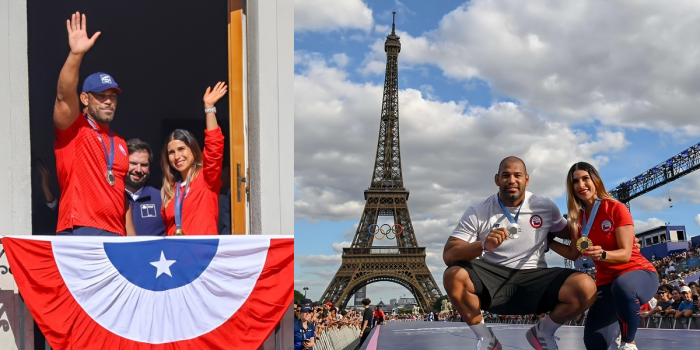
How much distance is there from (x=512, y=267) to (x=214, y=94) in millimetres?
3230

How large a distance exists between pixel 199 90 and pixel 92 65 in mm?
1019

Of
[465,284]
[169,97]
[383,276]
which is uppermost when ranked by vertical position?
[169,97]

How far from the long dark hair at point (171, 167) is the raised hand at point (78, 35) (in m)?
1.15

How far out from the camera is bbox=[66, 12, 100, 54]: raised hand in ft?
17.7

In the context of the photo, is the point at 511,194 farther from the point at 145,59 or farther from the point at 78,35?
the point at 78,35

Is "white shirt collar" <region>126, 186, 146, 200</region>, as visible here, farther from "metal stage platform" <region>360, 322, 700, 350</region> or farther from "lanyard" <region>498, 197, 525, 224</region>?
"lanyard" <region>498, 197, 525, 224</region>

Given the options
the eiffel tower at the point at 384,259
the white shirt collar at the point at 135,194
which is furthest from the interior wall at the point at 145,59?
the eiffel tower at the point at 384,259

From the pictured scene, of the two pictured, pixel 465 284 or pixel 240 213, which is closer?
pixel 465 284

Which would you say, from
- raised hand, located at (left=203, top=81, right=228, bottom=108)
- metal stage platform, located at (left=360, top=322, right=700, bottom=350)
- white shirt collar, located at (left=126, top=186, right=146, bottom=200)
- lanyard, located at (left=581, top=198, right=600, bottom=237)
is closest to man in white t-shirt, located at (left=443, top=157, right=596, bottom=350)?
lanyard, located at (left=581, top=198, right=600, bottom=237)

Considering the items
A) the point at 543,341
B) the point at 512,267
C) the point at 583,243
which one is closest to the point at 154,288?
the point at 512,267

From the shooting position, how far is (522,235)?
150 inches

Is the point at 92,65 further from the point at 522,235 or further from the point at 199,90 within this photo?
the point at 522,235

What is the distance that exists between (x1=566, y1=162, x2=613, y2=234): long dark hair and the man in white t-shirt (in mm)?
96

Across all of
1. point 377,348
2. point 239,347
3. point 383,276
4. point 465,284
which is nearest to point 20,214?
point 239,347
